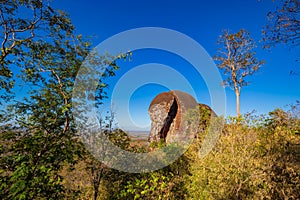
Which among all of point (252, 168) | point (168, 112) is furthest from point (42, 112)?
point (168, 112)

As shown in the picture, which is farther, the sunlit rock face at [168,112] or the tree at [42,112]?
the sunlit rock face at [168,112]

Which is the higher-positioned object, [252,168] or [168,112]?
[168,112]

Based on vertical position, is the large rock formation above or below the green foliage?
above

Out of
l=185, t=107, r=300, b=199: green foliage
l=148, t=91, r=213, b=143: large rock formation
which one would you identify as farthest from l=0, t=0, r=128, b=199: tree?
l=148, t=91, r=213, b=143: large rock formation

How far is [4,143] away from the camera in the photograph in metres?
2.84

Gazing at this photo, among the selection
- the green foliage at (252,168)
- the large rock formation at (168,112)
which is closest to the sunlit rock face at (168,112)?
the large rock formation at (168,112)

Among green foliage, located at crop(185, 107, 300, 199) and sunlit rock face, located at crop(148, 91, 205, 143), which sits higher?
sunlit rock face, located at crop(148, 91, 205, 143)

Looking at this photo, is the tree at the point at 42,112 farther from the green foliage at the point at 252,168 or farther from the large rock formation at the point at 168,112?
the large rock formation at the point at 168,112

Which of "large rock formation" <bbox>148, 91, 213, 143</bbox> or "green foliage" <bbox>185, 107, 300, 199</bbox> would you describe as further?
"large rock formation" <bbox>148, 91, 213, 143</bbox>

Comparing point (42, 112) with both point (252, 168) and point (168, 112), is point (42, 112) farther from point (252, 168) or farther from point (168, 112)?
point (168, 112)

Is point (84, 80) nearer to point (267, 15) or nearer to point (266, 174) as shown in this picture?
point (267, 15)

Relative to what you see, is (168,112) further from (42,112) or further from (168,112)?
(42,112)

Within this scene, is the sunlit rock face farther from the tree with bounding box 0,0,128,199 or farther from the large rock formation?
the tree with bounding box 0,0,128,199

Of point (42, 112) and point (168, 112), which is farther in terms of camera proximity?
point (168, 112)
